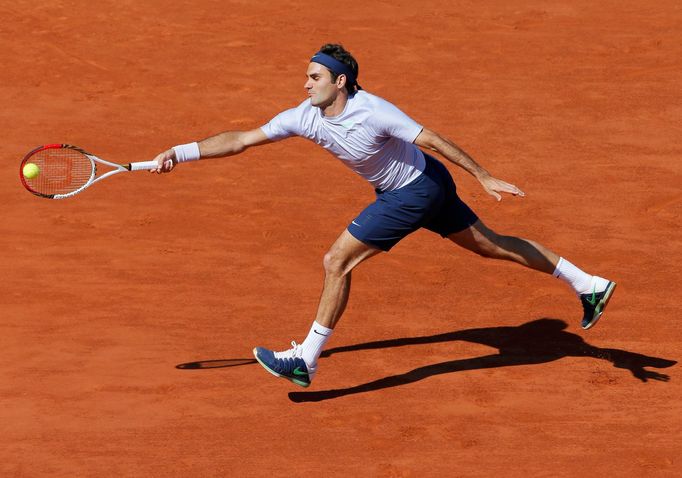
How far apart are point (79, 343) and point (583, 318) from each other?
3.66m

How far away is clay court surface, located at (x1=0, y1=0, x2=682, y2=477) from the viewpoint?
27.4 feet

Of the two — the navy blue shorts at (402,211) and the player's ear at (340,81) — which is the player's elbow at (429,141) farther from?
the player's ear at (340,81)

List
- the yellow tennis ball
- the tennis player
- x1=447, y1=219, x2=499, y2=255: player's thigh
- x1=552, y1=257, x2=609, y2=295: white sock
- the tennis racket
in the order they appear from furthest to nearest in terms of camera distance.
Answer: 1. the tennis racket
2. the yellow tennis ball
3. x1=552, y1=257, x2=609, y2=295: white sock
4. x1=447, y1=219, x2=499, y2=255: player's thigh
5. the tennis player

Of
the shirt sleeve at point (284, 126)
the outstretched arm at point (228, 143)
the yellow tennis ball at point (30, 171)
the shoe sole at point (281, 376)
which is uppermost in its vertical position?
the shirt sleeve at point (284, 126)

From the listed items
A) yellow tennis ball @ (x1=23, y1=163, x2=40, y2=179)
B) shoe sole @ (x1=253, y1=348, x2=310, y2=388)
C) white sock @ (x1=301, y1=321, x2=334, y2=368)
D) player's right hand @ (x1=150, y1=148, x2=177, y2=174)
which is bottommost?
shoe sole @ (x1=253, y1=348, x2=310, y2=388)

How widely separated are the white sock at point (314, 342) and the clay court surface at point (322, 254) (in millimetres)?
345

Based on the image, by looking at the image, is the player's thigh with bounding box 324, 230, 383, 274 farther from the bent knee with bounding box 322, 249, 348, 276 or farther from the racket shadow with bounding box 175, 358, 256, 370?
the racket shadow with bounding box 175, 358, 256, 370

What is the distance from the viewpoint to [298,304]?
10266 mm

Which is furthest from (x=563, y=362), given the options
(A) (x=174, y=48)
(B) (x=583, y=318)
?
(A) (x=174, y=48)

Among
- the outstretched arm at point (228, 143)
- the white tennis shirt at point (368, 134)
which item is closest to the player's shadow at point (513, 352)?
the white tennis shirt at point (368, 134)

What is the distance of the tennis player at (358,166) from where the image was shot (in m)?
8.40

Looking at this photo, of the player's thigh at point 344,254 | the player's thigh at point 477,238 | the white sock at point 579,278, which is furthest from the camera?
the white sock at point 579,278

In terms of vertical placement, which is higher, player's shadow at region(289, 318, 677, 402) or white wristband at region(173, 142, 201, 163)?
white wristband at region(173, 142, 201, 163)

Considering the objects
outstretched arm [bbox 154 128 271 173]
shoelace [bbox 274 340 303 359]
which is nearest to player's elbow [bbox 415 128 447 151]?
outstretched arm [bbox 154 128 271 173]
